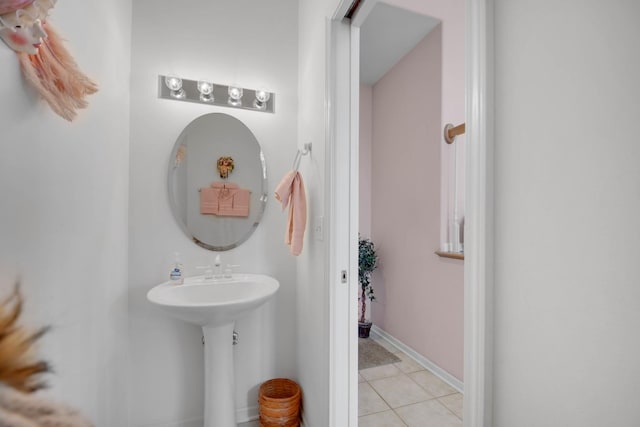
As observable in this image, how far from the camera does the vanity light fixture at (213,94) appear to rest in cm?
168

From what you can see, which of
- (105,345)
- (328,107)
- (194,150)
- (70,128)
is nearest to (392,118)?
(328,107)

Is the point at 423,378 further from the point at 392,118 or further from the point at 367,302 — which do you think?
the point at 392,118

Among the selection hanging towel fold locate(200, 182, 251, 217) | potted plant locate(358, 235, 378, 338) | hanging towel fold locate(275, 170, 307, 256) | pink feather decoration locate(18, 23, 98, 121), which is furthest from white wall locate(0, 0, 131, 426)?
potted plant locate(358, 235, 378, 338)

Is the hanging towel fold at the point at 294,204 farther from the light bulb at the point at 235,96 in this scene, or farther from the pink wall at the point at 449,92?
the pink wall at the point at 449,92


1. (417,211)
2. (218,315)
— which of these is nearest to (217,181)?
(218,315)

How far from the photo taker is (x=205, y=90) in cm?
173

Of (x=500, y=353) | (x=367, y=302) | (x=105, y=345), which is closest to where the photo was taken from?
(x=500, y=353)

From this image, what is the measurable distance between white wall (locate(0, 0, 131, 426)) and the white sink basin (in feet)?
0.81

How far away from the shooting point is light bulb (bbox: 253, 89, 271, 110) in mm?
1827

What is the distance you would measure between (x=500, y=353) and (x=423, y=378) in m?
2.07

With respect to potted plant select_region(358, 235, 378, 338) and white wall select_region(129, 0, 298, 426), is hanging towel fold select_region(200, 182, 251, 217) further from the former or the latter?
potted plant select_region(358, 235, 378, 338)

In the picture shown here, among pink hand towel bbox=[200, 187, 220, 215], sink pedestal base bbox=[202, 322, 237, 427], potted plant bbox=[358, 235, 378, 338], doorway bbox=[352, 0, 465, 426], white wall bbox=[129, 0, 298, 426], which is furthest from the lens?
potted plant bbox=[358, 235, 378, 338]

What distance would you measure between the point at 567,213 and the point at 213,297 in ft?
5.33

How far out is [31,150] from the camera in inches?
29.9
